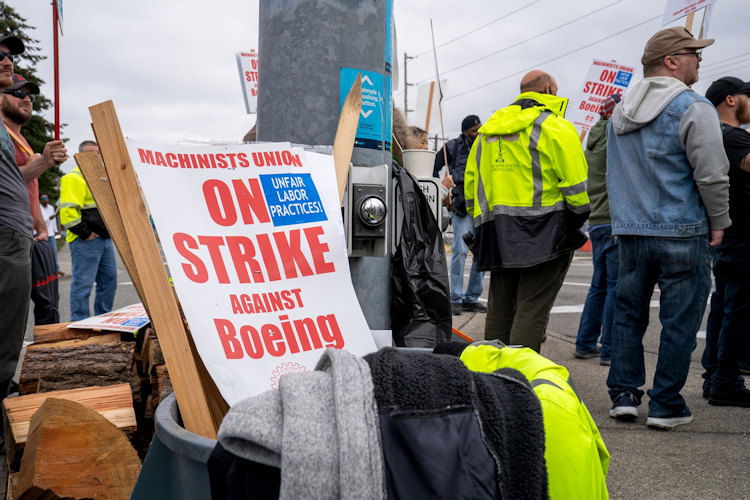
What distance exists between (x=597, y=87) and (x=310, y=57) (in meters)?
6.30

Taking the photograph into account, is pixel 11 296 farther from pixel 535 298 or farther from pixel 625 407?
pixel 625 407

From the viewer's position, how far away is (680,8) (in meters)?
5.46

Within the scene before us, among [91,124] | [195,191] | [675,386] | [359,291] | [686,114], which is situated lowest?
[675,386]

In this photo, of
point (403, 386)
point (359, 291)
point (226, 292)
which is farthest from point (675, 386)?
point (403, 386)

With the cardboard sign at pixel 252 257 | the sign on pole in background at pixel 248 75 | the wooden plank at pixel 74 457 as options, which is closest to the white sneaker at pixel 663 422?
the cardboard sign at pixel 252 257

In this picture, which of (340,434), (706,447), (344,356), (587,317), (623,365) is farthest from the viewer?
(587,317)

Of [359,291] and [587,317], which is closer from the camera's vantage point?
[359,291]

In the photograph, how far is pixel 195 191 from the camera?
1.69 meters

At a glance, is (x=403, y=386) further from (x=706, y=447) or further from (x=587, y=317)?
(x=587, y=317)

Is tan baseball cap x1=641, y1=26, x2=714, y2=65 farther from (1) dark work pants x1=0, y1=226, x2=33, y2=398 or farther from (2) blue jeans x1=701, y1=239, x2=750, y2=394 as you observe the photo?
(1) dark work pants x1=0, y1=226, x2=33, y2=398

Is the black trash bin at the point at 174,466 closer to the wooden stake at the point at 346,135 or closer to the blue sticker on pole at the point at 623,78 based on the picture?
the wooden stake at the point at 346,135

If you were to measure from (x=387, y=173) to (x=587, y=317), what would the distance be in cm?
331

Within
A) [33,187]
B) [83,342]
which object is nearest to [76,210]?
[33,187]

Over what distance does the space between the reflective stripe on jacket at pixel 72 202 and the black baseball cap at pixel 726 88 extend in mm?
5176
